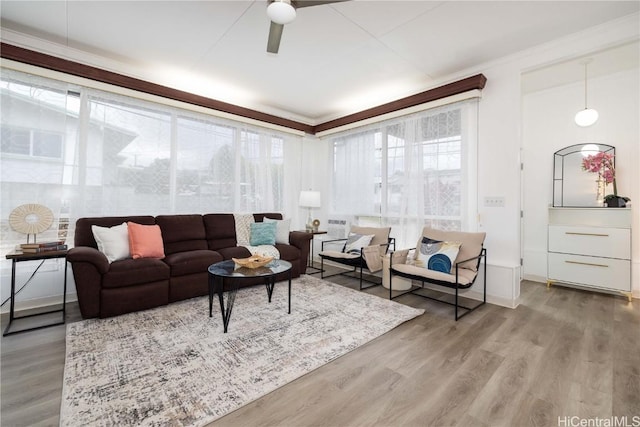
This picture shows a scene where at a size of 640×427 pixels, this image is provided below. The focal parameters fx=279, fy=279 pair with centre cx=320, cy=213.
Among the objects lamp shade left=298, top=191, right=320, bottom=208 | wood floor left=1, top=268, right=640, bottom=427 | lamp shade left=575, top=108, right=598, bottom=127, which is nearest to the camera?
wood floor left=1, top=268, right=640, bottom=427

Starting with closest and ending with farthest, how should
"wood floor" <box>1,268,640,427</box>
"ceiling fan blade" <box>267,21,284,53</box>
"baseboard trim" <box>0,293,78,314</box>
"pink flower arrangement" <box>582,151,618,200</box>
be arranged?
"wood floor" <box>1,268,640,427</box>, "ceiling fan blade" <box>267,21,284,53</box>, "baseboard trim" <box>0,293,78,314</box>, "pink flower arrangement" <box>582,151,618,200</box>

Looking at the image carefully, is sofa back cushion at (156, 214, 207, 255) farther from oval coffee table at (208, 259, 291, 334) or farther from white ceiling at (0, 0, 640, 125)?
white ceiling at (0, 0, 640, 125)

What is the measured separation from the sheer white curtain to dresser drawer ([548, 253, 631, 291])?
1474 millimetres

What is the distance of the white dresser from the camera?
11.0ft

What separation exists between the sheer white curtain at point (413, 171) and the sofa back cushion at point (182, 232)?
8.17 feet

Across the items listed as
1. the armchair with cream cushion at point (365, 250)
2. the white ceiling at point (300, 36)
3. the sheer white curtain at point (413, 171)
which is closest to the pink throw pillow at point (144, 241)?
the white ceiling at point (300, 36)

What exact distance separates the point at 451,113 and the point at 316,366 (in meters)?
3.39

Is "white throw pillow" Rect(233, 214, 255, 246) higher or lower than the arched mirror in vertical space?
lower

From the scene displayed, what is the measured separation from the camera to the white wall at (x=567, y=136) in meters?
3.52

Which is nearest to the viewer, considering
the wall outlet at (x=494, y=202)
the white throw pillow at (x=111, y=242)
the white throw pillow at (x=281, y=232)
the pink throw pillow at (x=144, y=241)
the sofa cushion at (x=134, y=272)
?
the sofa cushion at (x=134, y=272)

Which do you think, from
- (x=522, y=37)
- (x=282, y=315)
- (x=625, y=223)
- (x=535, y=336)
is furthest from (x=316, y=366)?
(x=625, y=223)

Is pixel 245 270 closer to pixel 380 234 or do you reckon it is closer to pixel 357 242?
pixel 357 242

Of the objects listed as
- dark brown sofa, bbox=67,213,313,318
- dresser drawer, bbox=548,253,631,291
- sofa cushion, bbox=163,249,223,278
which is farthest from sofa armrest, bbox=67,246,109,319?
dresser drawer, bbox=548,253,631,291

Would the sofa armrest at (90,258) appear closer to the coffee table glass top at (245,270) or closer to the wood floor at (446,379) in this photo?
the wood floor at (446,379)
